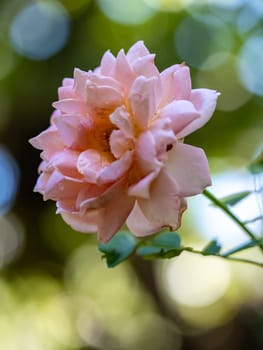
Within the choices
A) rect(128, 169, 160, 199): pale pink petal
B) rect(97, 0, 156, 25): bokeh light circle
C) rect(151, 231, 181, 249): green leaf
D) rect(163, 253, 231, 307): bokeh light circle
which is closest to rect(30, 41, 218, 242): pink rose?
rect(128, 169, 160, 199): pale pink petal

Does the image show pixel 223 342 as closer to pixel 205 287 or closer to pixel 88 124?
pixel 205 287

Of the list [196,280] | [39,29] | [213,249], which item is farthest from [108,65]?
[39,29]

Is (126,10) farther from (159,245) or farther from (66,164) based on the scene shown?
(66,164)

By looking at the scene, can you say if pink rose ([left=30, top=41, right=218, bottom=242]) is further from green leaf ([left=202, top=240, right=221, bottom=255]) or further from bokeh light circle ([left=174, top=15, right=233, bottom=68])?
bokeh light circle ([left=174, top=15, right=233, bottom=68])

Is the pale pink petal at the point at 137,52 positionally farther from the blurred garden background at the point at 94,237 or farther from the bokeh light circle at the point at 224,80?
the bokeh light circle at the point at 224,80

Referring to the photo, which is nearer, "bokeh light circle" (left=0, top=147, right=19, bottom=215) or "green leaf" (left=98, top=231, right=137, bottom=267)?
"green leaf" (left=98, top=231, right=137, bottom=267)

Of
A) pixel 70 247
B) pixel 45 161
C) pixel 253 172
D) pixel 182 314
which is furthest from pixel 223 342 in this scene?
pixel 45 161

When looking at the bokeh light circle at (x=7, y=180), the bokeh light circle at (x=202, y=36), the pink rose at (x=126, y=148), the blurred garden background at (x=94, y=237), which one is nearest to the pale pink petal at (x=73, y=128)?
the pink rose at (x=126, y=148)

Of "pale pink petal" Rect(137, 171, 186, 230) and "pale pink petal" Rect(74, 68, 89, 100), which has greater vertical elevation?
"pale pink petal" Rect(74, 68, 89, 100)
